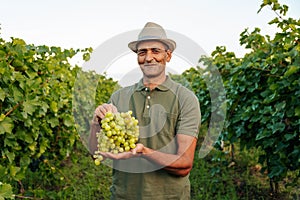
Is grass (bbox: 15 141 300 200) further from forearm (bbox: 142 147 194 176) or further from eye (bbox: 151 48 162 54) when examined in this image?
eye (bbox: 151 48 162 54)

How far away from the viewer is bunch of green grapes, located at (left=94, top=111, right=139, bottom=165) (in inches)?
70.4

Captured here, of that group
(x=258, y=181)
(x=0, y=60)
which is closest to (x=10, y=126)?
(x=0, y=60)

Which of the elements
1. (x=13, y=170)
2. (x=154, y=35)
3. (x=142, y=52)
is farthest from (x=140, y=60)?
(x=13, y=170)

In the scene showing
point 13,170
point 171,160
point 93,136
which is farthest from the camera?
point 13,170

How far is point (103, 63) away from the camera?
1940 mm

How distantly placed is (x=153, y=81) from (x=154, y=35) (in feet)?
0.89

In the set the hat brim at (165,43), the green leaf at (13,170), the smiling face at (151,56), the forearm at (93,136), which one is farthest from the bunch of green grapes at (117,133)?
the green leaf at (13,170)

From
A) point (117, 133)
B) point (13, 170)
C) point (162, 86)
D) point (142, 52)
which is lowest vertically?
point (13, 170)

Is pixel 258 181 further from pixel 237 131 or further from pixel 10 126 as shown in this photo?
pixel 10 126

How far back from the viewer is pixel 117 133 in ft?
5.90

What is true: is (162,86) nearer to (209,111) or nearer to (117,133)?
(117,133)

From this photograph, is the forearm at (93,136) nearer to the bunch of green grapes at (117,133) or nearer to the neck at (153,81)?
the bunch of green grapes at (117,133)

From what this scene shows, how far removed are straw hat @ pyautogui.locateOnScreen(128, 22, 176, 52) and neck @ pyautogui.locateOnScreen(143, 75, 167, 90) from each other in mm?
175

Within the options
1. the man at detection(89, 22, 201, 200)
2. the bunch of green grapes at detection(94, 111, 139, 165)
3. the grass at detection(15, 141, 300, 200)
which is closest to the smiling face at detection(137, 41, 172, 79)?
the man at detection(89, 22, 201, 200)
